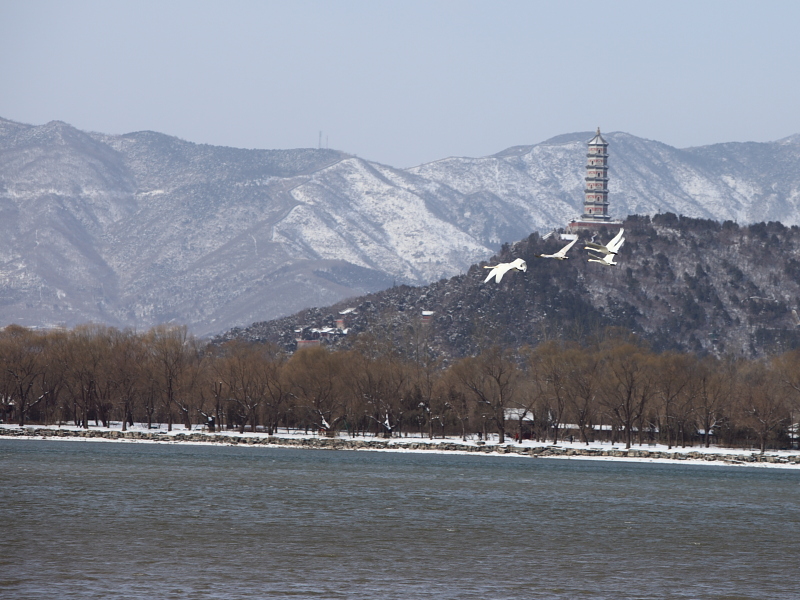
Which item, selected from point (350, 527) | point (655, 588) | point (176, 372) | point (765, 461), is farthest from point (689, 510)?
point (176, 372)

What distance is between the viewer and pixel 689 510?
188ft

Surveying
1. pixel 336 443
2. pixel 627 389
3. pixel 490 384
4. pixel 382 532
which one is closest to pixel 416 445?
pixel 336 443

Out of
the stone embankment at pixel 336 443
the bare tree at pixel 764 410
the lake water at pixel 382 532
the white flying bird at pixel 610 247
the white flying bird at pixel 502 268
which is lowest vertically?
the lake water at pixel 382 532

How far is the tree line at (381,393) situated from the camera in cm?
10900

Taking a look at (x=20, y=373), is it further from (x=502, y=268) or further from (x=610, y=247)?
(x=502, y=268)

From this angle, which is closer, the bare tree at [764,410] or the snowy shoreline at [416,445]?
the snowy shoreline at [416,445]

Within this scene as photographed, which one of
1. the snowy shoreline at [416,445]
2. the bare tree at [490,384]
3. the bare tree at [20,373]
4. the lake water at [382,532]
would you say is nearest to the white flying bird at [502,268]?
the lake water at [382,532]

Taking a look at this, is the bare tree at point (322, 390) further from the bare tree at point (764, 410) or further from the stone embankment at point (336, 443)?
the bare tree at point (764, 410)

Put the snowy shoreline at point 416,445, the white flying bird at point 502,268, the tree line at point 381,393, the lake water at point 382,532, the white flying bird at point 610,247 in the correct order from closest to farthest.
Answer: the lake water at point 382,532
the white flying bird at point 502,268
the white flying bird at point 610,247
the snowy shoreline at point 416,445
the tree line at point 381,393

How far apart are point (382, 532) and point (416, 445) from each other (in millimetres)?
58905

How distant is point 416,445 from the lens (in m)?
104

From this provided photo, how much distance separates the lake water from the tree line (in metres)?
28.7

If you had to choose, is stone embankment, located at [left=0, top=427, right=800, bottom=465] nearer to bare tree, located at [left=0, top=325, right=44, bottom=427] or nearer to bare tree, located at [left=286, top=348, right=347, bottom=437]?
bare tree, located at [left=286, top=348, right=347, bottom=437]

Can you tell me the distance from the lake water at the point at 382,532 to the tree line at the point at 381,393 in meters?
28.7
